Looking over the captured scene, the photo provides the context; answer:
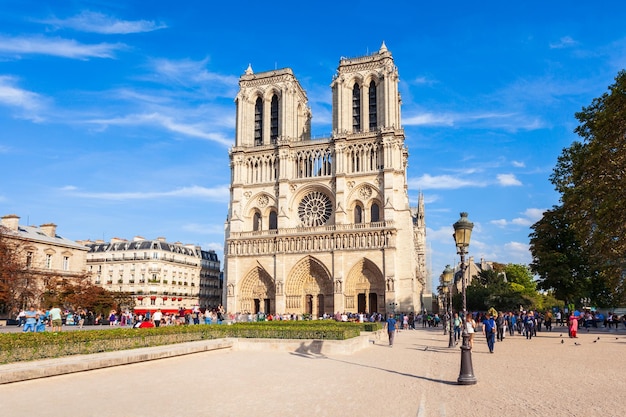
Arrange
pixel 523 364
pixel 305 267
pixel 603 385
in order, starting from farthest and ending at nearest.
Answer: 1. pixel 305 267
2. pixel 523 364
3. pixel 603 385

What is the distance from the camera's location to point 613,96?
69.8 ft

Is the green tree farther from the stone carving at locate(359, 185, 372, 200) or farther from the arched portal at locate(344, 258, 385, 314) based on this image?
the stone carving at locate(359, 185, 372, 200)

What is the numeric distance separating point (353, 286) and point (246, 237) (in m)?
11.5

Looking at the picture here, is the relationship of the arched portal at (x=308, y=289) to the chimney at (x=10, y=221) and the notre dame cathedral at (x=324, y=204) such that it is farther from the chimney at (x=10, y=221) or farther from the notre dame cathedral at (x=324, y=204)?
the chimney at (x=10, y=221)

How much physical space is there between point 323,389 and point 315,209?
40751 mm

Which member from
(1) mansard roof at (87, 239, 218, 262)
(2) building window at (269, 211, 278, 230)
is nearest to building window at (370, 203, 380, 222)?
(2) building window at (269, 211, 278, 230)

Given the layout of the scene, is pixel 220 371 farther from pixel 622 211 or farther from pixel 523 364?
pixel 622 211

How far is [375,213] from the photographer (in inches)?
1897

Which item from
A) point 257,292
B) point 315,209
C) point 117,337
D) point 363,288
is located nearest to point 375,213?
point 315,209

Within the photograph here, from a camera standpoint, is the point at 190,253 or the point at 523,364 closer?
the point at 523,364

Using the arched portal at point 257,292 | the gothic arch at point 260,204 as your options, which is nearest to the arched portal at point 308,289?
the arched portal at point 257,292

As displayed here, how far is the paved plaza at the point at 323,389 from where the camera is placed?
7.52m

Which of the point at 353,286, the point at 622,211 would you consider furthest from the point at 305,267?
the point at 622,211

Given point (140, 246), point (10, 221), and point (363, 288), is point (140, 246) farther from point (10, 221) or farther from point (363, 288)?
point (363, 288)
